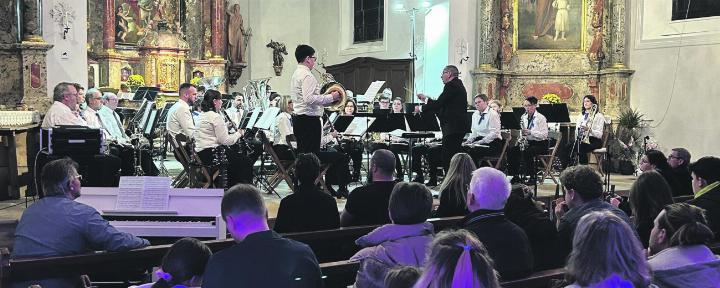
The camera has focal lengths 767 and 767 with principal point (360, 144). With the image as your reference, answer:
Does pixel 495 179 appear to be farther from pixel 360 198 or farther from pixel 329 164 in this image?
pixel 329 164

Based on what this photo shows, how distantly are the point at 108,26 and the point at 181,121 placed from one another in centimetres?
1141

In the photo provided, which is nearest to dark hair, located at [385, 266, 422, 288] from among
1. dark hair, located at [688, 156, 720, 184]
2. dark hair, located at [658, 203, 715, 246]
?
dark hair, located at [658, 203, 715, 246]

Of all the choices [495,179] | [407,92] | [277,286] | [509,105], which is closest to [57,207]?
[277,286]

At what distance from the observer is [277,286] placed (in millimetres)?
3059

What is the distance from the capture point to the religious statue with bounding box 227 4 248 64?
73.9 feet

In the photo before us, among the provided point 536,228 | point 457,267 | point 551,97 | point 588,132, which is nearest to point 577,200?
point 536,228

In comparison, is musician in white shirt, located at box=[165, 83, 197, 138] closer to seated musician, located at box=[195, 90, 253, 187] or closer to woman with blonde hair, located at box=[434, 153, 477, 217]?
seated musician, located at box=[195, 90, 253, 187]

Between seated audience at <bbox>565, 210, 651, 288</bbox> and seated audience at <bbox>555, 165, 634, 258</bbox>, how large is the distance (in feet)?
5.88

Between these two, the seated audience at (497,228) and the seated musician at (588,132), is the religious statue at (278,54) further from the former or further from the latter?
the seated audience at (497,228)

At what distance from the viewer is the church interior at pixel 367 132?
148 inches

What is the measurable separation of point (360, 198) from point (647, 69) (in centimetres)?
1230

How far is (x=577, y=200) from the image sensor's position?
4633 mm

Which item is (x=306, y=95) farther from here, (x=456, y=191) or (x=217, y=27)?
(x=217, y=27)

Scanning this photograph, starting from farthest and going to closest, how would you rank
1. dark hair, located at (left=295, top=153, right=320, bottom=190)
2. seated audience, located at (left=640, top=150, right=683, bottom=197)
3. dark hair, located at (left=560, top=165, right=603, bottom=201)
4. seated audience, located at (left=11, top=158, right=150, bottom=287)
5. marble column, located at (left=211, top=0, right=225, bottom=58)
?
marble column, located at (left=211, top=0, right=225, bottom=58) < seated audience, located at (left=640, top=150, right=683, bottom=197) < dark hair, located at (left=295, top=153, right=320, bottom=190) < dark hair, located at (left=560, top=165, right=603, bottom=201) < seated audience, located at (left=11, top=158, right=150, bottom=287)
